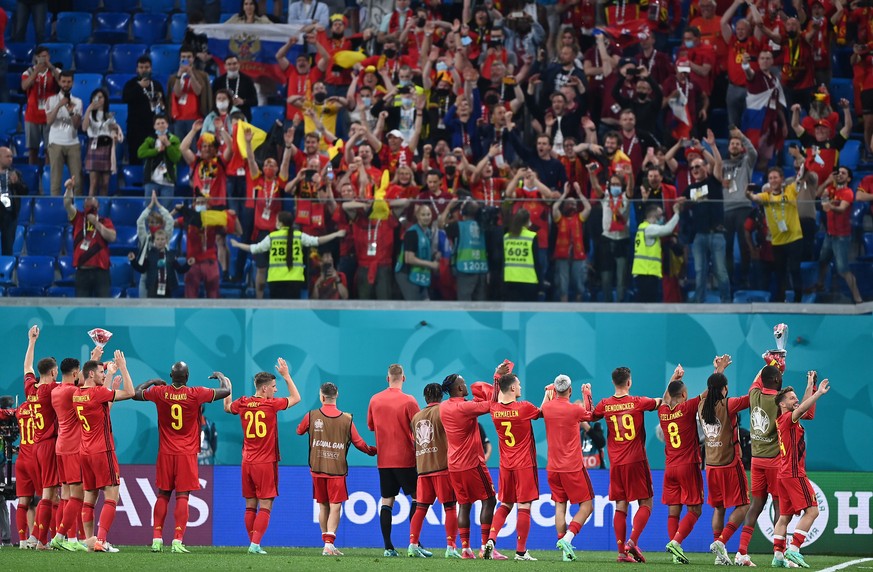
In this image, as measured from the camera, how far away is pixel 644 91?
22.8 metres

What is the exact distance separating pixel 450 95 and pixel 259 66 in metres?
4.09

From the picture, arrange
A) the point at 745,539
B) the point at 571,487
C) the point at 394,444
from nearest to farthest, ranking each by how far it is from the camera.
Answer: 1. the point at 745,539
2. the point at 571,487
3. the point at 394,444

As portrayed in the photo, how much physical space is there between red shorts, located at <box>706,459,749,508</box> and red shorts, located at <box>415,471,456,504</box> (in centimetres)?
294

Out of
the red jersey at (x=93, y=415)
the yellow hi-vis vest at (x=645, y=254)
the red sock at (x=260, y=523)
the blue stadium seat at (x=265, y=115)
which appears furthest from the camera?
the blue stadium seat at (x=265, y=115)

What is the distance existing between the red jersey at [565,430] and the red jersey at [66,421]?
5348 mm

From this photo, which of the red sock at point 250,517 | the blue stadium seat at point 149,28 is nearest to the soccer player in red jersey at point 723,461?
the red sock at point 250,517

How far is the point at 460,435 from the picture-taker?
15.5 meters

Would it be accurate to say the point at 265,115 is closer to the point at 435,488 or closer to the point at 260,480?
the point at 260,480

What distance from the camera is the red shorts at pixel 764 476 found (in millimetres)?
15016

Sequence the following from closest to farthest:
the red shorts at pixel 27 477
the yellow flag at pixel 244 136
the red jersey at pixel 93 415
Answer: the red jersey at pixel 93 415, the red shorts at pixel 27 477, the yellow flag at pixel 244 136

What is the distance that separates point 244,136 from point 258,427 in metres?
7.36

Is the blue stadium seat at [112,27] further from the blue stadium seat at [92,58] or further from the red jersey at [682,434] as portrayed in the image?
the red jersey at [682,434]

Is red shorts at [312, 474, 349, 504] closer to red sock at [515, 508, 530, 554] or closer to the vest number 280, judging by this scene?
A: red sock at [515, 508, 530, 554]

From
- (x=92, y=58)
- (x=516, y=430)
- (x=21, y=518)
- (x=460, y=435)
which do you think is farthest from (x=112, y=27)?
(x=516, y=430)
